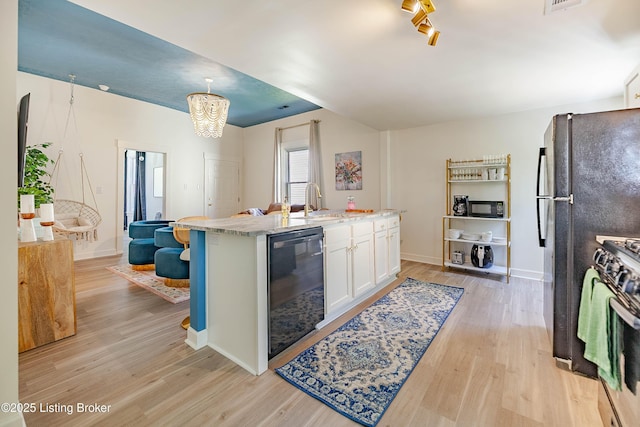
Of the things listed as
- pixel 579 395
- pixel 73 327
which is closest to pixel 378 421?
pixel 579 395

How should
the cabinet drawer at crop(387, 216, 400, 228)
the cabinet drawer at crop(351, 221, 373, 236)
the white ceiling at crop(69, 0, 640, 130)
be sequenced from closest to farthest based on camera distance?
the white ceiling at crop(69, 0, 640, 130) → the cabinet drawer at crop(351, 221, 373, 236) → the cabinet drawer at crop(387, 216, 400, 228)

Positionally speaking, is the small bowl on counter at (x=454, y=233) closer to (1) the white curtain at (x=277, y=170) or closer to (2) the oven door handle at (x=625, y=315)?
(2) the oven door handle at (x=625, y=315)

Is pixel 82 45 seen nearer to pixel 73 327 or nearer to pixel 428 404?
pixel 73 327

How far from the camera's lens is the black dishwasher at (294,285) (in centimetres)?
188

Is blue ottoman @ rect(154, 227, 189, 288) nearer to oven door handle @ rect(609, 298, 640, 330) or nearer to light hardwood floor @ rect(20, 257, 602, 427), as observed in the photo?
light hardwood floor @ rect(20, 257, 602, 427)

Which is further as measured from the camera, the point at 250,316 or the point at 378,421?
the point at 250,316

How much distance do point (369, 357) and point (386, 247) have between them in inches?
64.7

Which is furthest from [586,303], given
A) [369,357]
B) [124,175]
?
[124,175]

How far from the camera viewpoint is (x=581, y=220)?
1721 millimetres

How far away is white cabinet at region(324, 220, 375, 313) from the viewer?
244 cm

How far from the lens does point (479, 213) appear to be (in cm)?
405

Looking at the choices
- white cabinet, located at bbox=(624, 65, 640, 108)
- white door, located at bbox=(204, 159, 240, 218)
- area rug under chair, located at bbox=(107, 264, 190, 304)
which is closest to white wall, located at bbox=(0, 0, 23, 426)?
area rug under chair, located at bbox=(107, 264, 190, 304)

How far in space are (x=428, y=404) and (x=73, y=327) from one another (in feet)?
8.93

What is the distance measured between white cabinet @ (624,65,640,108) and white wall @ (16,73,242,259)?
22.5 ft
